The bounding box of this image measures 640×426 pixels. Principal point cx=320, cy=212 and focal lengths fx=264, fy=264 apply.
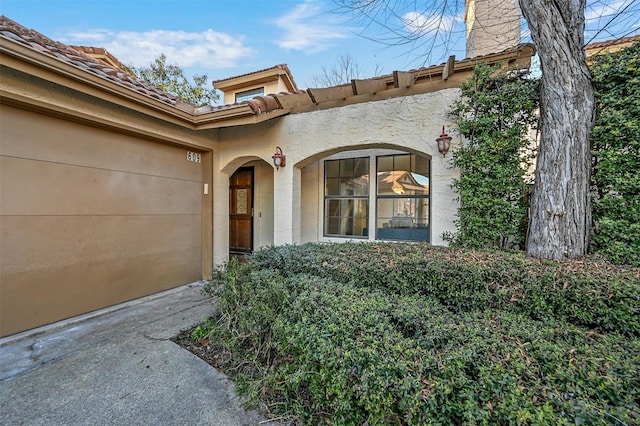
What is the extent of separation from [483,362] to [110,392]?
310 centimetres

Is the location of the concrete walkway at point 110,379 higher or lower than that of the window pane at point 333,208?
lower

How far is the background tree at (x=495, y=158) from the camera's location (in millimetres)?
3531

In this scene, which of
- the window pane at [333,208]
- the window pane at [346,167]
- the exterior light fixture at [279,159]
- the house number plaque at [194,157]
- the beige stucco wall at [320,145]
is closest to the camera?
the beige stucco wall at [320,145]

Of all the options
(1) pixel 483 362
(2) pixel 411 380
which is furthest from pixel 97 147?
(1) pixel 483 362

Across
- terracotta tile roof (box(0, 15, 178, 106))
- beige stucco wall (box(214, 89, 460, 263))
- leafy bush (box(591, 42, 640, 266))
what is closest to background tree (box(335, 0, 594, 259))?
leafy bush (box(591, 42, 640, 266))

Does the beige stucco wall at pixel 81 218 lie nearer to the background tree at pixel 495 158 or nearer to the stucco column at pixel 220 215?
the stucco column at pixel 220 215

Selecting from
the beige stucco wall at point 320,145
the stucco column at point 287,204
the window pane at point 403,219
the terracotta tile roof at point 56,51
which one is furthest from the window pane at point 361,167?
the terracotta tile roof at point 56,51

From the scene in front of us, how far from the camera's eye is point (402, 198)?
5547 millimetres

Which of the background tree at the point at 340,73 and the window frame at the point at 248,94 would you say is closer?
the window frame at the point at 248,94

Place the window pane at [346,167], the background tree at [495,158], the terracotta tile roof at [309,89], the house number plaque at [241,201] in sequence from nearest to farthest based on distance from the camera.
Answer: the terracotta tile roof at [309,89], the background tree at [495,158], the window pane at [346,167], the house number plaque at [241,201]

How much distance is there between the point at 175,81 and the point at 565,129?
1651 cm

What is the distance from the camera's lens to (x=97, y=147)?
4168 millimetres

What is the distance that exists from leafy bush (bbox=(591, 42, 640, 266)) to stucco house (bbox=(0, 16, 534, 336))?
3.15 ft

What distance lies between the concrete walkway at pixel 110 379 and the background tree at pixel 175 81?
504 inches
